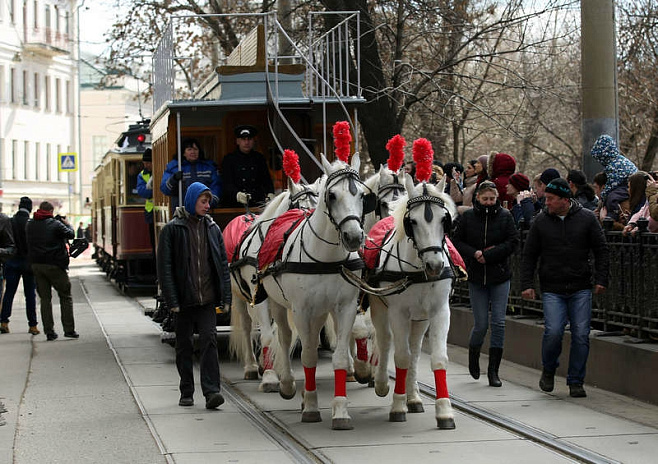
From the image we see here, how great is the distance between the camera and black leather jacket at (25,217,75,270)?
1677 cm

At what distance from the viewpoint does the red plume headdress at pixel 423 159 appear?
973 cm

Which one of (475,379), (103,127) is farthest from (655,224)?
(103,127)

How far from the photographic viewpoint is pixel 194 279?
34.1 feet

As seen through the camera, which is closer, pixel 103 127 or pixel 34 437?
pixel 34 437

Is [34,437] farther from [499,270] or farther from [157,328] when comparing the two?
[157,328]

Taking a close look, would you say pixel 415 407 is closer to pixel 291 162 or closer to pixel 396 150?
pixel 396 150

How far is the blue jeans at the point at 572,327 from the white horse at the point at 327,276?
83.3 inches

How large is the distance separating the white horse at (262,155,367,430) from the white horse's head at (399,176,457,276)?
0.41 meters

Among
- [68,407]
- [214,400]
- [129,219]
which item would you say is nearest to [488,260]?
[214,400]

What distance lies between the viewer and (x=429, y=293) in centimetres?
949

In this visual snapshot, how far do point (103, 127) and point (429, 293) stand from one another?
238ft

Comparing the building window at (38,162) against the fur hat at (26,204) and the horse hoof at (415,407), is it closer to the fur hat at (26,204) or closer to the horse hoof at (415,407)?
the fur hat at (26,204)

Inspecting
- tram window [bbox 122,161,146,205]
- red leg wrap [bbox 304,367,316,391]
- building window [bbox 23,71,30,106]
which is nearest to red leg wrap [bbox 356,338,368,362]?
red leg wrap [bbox 304,367,316,391]

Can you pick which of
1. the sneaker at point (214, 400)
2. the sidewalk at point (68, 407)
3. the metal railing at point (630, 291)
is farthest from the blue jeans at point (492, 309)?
the sidewalk at point (68, 407)
